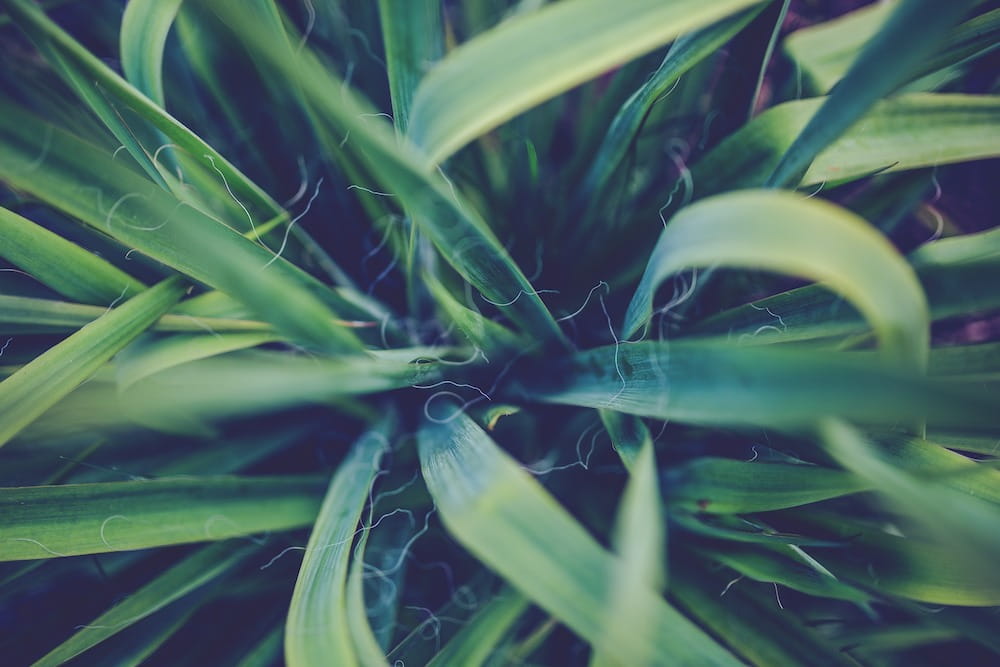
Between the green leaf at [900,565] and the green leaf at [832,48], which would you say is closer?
the green leaf at [900,565]

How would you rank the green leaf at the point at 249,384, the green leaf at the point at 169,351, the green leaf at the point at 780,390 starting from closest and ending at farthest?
the green leaf at the point at 780,390, the green leaf at the point at 249,384, the green leaf at the point at 169,351

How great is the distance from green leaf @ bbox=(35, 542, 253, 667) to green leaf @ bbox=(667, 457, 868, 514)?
362 millimetres

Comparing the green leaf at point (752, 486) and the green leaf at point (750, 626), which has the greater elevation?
the green leaf at point (752, 486)

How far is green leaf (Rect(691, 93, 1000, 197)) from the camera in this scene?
1.33 feet

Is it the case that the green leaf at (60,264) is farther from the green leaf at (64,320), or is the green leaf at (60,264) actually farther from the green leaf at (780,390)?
the green leaf at (780,390)

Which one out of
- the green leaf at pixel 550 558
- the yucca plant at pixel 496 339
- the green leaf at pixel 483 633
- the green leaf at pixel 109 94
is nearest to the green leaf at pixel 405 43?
the yucca plant at pixel 496 339

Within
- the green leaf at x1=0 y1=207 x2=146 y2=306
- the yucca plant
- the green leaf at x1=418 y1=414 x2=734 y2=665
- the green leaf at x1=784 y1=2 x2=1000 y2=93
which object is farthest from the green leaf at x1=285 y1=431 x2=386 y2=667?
the green leaf at x1=784 y1=2 x2=1000 y2=93

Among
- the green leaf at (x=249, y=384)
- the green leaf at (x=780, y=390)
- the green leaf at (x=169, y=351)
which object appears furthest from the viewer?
the green leaf at (x=169, y=351)

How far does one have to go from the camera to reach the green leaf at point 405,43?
30 cm

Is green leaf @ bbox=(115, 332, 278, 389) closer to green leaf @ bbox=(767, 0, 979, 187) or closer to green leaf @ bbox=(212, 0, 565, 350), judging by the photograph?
green leaf @ bbox=(212, 0, 565, 350)

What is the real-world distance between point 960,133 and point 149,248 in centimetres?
60

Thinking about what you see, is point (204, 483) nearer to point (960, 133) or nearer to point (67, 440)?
point (67, 440)

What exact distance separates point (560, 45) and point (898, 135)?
12.9 inches

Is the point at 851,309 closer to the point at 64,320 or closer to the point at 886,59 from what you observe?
the point at 886,59
